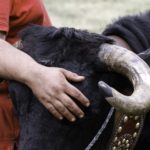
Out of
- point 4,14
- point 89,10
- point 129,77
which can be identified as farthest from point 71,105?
point 89,10

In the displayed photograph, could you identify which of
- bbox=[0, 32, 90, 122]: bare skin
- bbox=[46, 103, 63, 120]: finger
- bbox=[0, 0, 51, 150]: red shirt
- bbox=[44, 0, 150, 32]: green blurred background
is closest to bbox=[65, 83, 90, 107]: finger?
bbox=[0, 32, 90, 122]: bare skin

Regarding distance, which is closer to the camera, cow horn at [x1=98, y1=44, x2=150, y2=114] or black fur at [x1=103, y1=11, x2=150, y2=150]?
cow horn at [x1=98, y1=44, x2=150, y2=114]

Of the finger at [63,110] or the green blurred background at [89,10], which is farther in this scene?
the green blurred background at [89,10]

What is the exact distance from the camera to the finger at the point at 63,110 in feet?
10.9

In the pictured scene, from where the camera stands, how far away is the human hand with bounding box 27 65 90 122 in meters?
3.31

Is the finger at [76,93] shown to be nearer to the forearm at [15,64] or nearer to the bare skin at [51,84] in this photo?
the bare skin at [51,84]

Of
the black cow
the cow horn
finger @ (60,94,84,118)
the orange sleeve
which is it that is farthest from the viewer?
the orange sleeve

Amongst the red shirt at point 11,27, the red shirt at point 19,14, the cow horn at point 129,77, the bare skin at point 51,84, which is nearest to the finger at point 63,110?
the bare skin at point 51,84

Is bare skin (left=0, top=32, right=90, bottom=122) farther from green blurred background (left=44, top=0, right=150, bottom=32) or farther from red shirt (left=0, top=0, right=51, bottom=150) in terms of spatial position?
green blurred background (left=44, top=0, right=150, bottom=32)

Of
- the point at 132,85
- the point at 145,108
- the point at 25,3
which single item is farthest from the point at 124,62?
the point at 25,3

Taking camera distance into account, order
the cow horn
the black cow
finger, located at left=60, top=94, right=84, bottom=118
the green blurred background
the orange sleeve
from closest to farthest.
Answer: the cow horn < finger, located at left=60, top=94, right=84, bottom=118 < the black cow < the orange sleeve < the green blurred background

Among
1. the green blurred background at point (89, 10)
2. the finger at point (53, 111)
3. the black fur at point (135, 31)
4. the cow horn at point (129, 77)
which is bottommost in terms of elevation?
the green blurred background at point (89, 10)

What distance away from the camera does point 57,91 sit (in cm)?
331

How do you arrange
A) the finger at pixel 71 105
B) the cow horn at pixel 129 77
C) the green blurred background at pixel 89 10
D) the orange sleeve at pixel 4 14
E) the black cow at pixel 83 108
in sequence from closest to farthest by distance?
the cow horn at pixel 129 77
the finger at pixel 71 105
the black cow at pixel 83 108
the orange sleeve at pixel 4 14
the green blurred background at pixel 89 10
